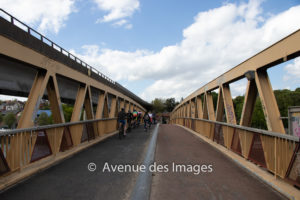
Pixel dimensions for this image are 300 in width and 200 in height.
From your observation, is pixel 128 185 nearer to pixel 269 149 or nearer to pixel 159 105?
pixel 269 149

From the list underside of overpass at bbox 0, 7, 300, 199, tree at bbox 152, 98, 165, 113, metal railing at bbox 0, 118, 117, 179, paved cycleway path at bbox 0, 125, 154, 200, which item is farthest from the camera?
tree at bbox 152, 98, 165, 113

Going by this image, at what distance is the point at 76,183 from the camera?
3994 mm

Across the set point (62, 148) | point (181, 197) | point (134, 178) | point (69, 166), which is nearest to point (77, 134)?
point (62, 148)

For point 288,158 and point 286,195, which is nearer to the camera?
point 286,195

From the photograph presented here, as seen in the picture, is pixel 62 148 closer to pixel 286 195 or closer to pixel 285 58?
pixel 286 195

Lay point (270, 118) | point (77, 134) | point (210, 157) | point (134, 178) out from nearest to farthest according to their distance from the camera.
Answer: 1. point (134, 178)
2. point (270, 118)
3. point (210, 157)
4. point (77, 134)

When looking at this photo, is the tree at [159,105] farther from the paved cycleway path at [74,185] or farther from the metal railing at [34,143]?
the paved cycleway path at [74,185]

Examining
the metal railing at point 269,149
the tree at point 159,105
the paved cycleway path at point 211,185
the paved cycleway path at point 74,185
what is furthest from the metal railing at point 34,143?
the tree at point 159,105

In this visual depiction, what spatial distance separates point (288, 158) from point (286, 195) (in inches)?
26.8

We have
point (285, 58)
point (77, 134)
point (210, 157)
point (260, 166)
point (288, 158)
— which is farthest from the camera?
point (77, 134)

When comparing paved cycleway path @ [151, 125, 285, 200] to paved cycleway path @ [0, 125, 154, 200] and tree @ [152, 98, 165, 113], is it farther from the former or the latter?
tree @ [152, 98, 165, 113]

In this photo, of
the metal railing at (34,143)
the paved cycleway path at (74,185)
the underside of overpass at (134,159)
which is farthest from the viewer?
the metal railing at (34,143)

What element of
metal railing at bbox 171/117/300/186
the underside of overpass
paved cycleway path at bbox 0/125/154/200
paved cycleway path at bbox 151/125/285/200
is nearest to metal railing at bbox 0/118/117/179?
the underside of overpass

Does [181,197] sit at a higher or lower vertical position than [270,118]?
lower
